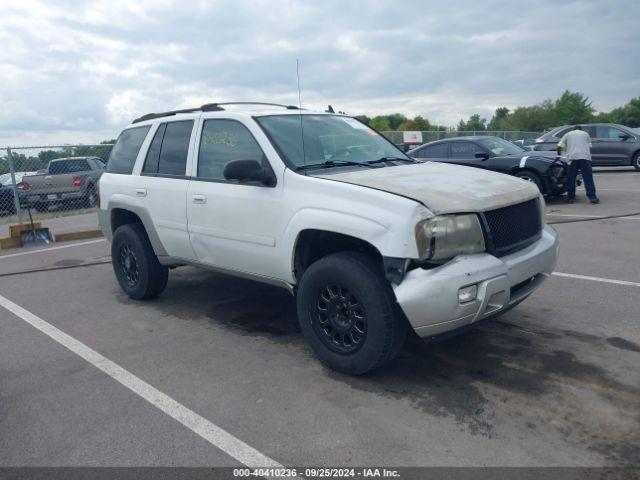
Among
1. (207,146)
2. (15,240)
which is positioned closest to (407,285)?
(207,146)

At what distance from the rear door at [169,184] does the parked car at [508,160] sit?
24.0 ft

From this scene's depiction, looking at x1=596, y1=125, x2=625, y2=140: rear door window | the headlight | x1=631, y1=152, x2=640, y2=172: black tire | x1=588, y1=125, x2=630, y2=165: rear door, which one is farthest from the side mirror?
x1=631, y1=152, x2=640, y2=172: black tire

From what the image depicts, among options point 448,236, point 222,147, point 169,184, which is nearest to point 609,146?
point 222,147

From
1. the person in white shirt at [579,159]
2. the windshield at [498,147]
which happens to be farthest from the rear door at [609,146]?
the person in white shirt at [579,159]

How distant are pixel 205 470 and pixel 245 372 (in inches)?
49.0

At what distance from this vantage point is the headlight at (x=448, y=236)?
11.5 ft

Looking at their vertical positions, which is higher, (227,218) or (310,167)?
(310,167)

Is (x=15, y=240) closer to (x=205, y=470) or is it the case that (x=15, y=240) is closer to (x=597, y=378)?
(x=205, y=470)

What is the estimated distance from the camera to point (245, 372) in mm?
4180

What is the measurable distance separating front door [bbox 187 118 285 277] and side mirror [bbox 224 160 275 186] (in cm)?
8

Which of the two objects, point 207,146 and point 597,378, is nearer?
point 597,378

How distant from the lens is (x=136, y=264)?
6.03m

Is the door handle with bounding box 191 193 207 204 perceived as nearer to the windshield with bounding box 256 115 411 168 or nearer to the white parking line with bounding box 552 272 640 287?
the windshield with bounding box 256 115 411 168

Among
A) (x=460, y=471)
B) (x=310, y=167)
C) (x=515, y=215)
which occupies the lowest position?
(x=460, y=471)
